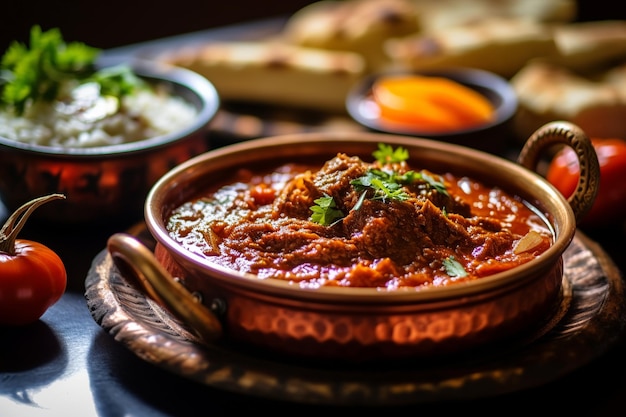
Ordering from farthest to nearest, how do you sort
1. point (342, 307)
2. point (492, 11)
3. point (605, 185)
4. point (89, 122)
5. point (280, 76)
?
point (492, 11) → point (280, 76) → point (89, 122) → point (605, 185) → point (342, 307)

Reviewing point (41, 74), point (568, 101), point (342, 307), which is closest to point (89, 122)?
point (41, 74)

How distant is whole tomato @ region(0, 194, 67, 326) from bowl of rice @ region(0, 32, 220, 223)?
2.08 ft

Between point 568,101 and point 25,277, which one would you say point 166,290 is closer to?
point 25,277

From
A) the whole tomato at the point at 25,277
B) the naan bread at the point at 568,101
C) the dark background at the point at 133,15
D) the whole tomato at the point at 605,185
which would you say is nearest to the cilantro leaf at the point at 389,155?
the whole tomato at the point at 605,185

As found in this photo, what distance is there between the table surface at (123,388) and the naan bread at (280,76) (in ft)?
8.23

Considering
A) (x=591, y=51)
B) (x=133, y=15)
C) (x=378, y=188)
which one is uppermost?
(x=378, y=188)

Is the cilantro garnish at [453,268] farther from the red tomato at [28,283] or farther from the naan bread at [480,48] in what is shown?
the naan bread at [480,48]

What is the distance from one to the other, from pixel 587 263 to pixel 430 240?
30.6 inches

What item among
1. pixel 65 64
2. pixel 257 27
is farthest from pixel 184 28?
pixel 65 64

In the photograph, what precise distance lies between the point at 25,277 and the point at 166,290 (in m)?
0.68

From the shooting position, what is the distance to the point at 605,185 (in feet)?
11.9

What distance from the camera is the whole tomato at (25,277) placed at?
267 centimetres

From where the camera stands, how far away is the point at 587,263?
2979 mm

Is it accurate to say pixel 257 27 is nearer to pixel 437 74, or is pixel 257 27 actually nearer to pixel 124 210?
pixel 437 74
